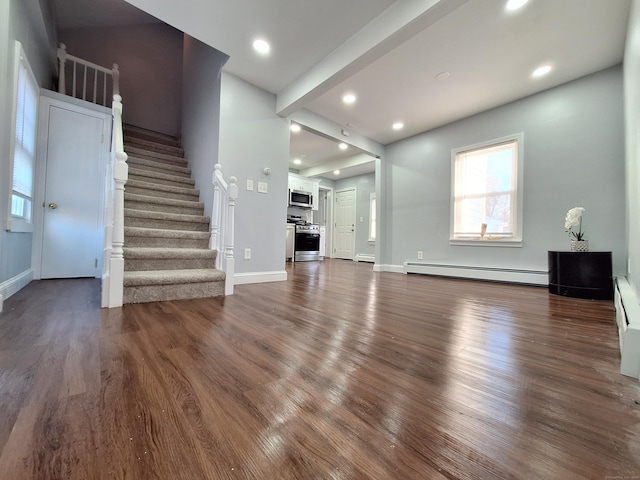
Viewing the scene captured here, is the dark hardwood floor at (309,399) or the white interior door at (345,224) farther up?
the white interior door at (345,224)

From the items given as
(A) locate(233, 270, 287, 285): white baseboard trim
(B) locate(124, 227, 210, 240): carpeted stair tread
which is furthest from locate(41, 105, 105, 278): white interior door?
(A) locate(233, 270, 287, 285): white baseboard trim

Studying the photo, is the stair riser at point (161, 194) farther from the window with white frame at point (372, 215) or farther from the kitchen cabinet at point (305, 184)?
the window with white frame at point (372, 215)

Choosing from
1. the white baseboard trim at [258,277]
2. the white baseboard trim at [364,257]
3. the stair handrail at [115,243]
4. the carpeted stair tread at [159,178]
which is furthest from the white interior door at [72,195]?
the white baseboard trim at [364,257]

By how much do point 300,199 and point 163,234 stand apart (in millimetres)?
4638

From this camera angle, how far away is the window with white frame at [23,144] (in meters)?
2.05

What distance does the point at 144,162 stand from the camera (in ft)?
10.8

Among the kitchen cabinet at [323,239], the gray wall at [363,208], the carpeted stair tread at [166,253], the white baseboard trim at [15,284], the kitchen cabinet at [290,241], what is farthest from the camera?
the kitchen cabinet at [323,239]

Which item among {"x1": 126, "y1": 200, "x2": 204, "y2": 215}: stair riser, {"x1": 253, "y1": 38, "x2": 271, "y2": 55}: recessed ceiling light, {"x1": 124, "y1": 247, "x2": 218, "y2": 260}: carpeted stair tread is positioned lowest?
{"x1": 124, "y1": 247, "x2": 218, "y2": 260}: carpeted stair tread

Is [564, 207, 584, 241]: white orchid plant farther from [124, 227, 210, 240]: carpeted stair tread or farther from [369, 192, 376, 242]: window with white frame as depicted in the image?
[369, 192, 376, 242]: window with white frame

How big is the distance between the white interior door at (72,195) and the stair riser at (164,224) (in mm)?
873

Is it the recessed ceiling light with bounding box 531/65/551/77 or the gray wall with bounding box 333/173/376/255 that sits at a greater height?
the recessed ceiling light with bounding box 531/65/551/77

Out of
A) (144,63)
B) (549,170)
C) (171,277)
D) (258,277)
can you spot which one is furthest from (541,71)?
(144,63)

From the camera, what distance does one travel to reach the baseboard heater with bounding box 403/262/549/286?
3.12 meters

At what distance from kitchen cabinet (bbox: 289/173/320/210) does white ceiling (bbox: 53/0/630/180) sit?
3406 millimetres
